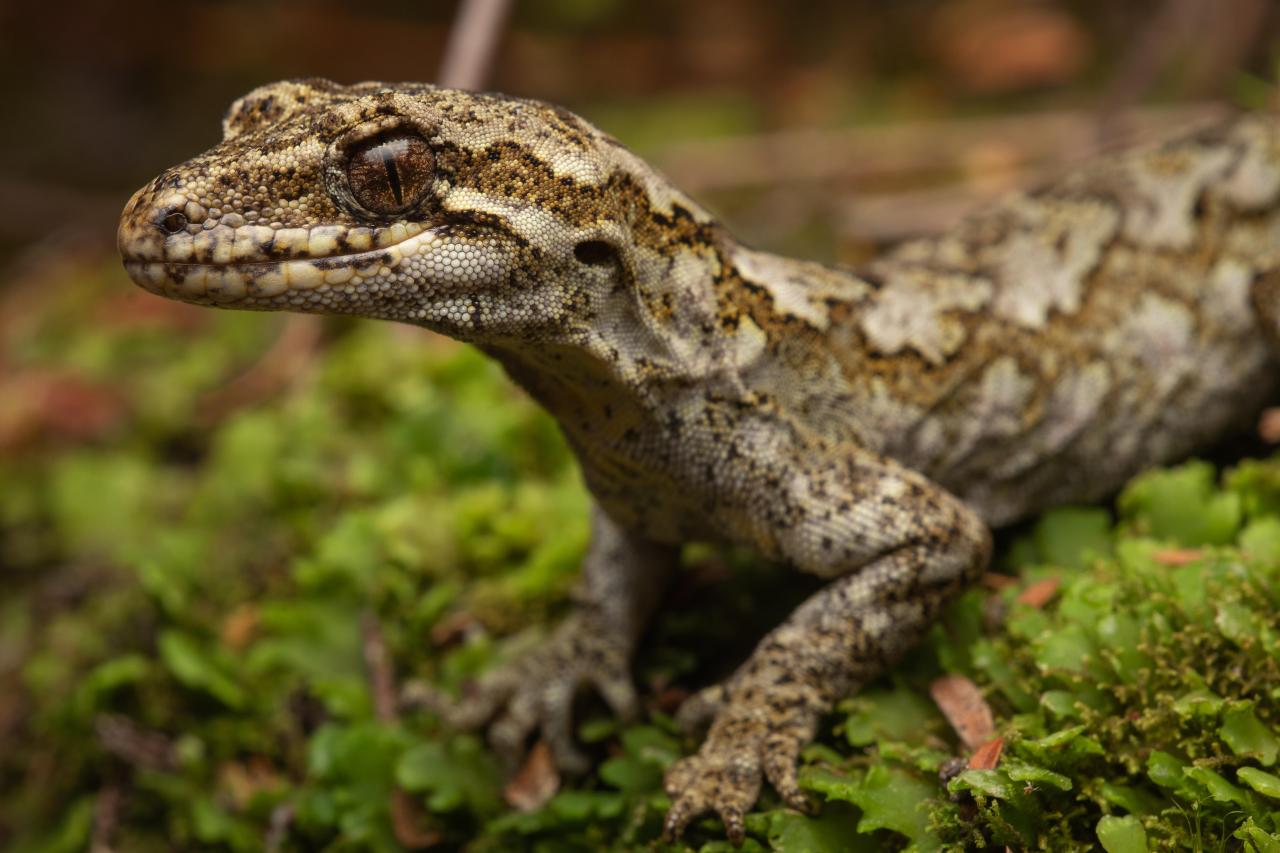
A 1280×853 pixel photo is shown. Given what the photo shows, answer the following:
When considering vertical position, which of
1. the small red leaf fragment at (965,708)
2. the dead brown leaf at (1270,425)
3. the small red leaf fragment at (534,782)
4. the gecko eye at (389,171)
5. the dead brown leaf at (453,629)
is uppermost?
the dead brown leaf at (1270,425)

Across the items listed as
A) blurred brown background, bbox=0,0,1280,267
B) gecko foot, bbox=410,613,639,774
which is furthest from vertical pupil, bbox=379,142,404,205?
blurred brown background, bbox=0,0,1280,267

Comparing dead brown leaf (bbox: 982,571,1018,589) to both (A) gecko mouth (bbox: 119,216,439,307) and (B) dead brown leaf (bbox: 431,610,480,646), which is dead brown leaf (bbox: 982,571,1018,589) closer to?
(B) dead brown leaf (bbox: 431,610,480,646)

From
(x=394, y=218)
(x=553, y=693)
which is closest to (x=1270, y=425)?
(x=553, y=693)

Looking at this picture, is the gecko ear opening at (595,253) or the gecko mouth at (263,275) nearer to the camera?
the gecko mouth at (263,275)

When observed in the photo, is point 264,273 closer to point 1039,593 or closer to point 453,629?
point 453,629

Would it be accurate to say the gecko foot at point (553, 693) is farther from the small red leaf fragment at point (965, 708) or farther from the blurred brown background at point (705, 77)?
the blurred brown background at point (705, 77)

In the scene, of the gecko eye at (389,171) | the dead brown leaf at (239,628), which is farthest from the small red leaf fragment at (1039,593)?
the dead brown leaf at (239,628)
